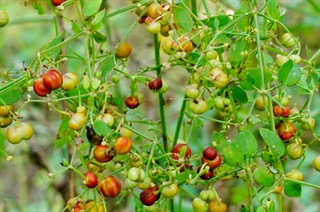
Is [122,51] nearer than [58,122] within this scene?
Yes

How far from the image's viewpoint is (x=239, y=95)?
1.30 meters

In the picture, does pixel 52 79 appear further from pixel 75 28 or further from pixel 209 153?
pixel 209 153

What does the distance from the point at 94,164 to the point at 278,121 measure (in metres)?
0.38

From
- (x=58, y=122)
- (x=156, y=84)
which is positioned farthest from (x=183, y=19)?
(x=58, y=122)

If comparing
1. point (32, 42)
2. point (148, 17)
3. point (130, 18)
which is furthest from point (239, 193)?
point (32, 42)

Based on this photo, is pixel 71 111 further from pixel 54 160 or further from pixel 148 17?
pixel 54 160

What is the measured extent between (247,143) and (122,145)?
0.74ft

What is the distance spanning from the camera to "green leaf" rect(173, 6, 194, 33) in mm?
1299

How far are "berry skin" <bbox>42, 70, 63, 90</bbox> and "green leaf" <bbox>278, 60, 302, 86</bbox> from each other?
1.33 ft

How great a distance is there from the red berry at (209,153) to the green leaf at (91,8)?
1.07ft

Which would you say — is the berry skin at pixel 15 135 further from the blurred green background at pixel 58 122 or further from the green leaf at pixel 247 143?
the blurred green background at pixel 58 122

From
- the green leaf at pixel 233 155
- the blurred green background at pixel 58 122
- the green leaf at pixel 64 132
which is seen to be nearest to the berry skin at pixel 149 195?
the green leaf at pixel 233 155

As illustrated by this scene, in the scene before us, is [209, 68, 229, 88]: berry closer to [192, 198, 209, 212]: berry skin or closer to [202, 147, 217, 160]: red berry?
[202, 147, 217, 160]: red berry

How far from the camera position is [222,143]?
1.28 m
